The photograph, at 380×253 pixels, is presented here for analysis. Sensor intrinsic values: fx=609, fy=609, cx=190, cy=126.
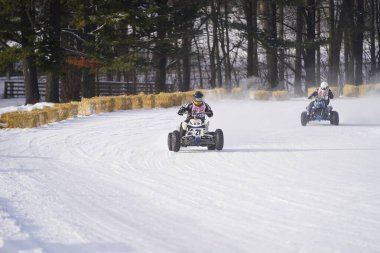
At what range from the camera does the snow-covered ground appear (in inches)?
286

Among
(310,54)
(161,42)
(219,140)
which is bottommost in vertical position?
(219,140)

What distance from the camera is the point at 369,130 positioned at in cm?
2156

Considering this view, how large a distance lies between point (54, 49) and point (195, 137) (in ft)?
55.3

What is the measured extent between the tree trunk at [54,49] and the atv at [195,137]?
1618cm

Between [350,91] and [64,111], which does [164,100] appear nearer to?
[64,111]

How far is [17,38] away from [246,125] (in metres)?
14.9

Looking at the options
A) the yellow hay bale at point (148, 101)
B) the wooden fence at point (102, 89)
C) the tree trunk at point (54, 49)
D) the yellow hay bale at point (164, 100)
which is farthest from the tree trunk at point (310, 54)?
the tree trunk at point (54, 49)

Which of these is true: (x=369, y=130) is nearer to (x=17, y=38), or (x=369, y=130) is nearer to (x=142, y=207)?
(x=142, y=207)

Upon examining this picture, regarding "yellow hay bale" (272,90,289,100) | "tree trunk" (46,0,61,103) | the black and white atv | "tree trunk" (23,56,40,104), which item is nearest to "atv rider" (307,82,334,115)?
the black and white atv

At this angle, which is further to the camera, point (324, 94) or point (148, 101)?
point (148, 101)

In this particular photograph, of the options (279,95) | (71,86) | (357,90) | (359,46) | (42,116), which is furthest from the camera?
(359,46)

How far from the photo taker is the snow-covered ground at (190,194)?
7270 mm

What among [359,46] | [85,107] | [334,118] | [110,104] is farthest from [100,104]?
[359,46]

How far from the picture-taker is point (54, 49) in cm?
3094
